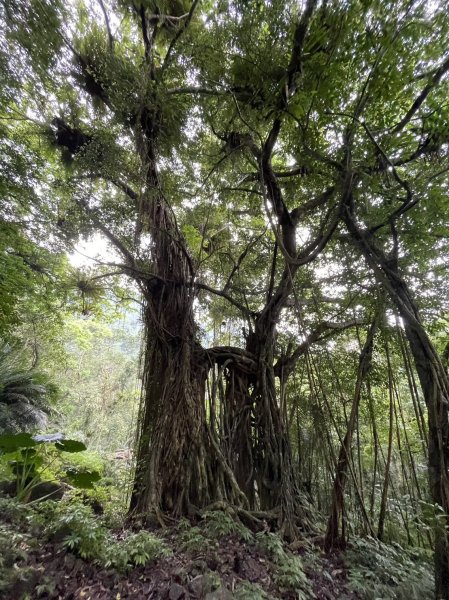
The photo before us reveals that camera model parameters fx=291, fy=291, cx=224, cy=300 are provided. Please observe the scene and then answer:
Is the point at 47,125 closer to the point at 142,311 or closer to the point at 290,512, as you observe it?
the point at 142,311

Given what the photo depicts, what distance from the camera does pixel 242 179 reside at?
3.95 m

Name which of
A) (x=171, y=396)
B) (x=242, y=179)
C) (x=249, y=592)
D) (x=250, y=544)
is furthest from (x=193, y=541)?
(x=242, y=179)

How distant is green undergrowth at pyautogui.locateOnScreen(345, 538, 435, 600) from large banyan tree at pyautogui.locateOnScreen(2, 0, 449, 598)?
244 mm

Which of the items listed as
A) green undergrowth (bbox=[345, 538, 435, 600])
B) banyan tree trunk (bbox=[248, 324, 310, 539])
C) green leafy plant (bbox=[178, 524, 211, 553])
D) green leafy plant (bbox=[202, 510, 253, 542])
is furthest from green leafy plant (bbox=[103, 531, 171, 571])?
green undergrowth (bbox=[345, 538, 435, 600])

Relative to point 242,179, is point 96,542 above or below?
below

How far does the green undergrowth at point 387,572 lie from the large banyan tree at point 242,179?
244 mm

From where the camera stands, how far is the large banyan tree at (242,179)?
1.99 metres

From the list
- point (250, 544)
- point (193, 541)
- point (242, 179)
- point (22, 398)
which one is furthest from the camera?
point (22, 398)

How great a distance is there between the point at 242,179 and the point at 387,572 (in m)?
4.19

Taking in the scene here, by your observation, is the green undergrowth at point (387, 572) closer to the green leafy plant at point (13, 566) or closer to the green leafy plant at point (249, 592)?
the green leafy plant at point (249, 592)

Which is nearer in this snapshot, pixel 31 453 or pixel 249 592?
pixel 249 592

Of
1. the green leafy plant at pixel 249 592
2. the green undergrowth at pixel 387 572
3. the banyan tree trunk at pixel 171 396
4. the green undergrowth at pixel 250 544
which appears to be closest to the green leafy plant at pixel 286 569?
the green undergrowth at pixel 250 544

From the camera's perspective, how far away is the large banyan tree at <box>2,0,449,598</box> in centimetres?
199

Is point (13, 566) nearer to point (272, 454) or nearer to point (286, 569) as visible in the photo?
point (286, 569)
